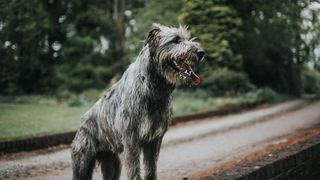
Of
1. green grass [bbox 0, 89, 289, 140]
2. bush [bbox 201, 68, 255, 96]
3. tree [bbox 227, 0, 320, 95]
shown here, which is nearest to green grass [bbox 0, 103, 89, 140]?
green grass [bbox 0, 89, 289, 140]

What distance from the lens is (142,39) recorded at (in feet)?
84.3

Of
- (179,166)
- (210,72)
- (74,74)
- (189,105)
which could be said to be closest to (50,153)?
(179,166)

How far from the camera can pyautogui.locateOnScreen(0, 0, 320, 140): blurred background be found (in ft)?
77.6

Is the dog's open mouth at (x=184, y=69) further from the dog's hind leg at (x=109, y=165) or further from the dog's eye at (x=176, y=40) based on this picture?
the dog's hind leg at (x=109, y=165)

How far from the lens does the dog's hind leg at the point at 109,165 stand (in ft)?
18.2

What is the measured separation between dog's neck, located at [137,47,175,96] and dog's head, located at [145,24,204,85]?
0.14 feet

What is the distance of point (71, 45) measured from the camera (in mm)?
31438

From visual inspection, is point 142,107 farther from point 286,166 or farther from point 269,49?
point 269,49

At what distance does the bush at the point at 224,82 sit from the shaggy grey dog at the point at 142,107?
67.6 ft

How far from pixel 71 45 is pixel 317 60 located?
19.0 metres

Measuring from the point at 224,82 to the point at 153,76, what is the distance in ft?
69.2

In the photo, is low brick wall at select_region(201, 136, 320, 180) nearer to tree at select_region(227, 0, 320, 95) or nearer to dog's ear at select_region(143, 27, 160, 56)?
dog's ear at select_region(143, 27, 160, 56)

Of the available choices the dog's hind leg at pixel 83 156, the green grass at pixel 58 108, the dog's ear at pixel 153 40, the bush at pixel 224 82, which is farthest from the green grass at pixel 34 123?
the bush at pixel 224 82

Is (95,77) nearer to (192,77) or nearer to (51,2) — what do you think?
(51,2)
